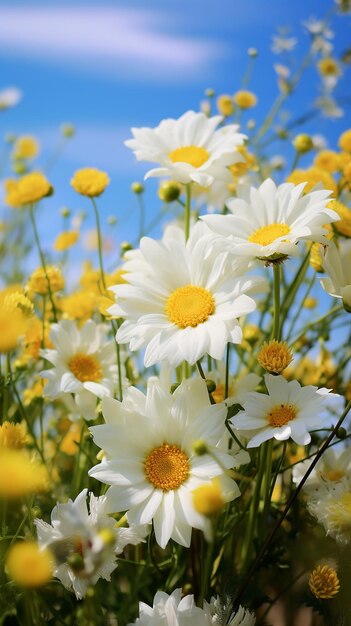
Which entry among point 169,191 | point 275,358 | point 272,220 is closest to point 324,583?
point 275,358

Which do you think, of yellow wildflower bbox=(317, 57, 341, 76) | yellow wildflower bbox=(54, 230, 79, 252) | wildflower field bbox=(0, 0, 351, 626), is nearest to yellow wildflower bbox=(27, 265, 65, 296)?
wildflower field bbox=(0, 0, 351, 626)

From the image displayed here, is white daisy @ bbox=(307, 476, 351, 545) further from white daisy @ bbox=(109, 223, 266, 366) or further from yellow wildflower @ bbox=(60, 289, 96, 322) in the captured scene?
yellow wildflower @ bbox=(60, 289, 96, 322)

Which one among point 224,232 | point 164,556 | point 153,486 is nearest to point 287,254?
point 224,232

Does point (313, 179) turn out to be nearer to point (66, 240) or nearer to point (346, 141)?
point (346, 141)

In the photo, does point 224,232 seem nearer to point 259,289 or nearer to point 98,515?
point 259,289

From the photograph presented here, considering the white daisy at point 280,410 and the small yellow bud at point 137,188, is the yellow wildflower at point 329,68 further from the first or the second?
the white daisy at point 280,410
